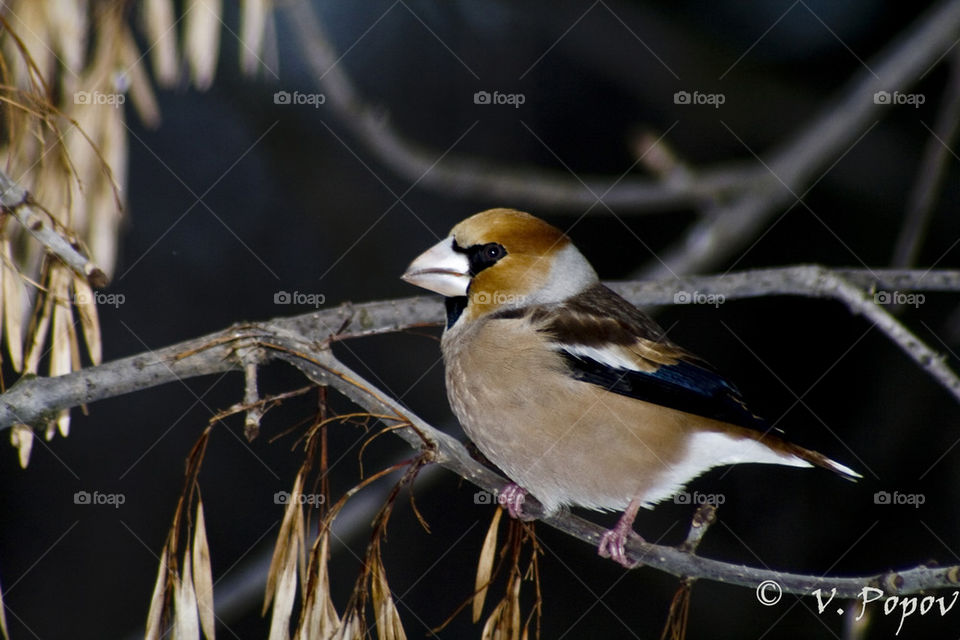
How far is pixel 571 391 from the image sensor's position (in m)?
1.35

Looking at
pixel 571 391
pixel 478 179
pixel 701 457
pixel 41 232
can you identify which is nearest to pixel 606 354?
pixel 571 391

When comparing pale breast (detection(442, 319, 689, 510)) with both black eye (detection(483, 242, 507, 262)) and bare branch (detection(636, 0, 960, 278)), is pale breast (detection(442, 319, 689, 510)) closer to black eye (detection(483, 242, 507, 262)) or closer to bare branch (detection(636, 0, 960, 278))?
black eye (detection(483, 242, 507, 262))

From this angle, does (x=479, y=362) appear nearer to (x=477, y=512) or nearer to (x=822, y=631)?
(x=477, y=512)

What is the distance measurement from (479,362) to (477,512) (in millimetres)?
632

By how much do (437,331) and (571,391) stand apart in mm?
639

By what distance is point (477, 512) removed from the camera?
1937 millimetres

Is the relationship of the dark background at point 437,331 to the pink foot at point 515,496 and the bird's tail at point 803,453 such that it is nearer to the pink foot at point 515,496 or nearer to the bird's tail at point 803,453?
the pink foot at point 515,496

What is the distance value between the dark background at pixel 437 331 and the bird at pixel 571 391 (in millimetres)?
390

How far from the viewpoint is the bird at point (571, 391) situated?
1.31 metres

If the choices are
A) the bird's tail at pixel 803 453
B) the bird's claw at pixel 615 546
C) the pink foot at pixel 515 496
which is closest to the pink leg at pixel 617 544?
the bird's claw at pixel 615 546

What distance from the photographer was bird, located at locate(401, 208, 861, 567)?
1.31 metres

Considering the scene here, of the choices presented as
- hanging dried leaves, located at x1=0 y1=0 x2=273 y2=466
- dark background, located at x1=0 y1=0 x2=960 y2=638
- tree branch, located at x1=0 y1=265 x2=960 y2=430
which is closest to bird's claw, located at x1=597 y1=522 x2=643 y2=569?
tree branch, located at x1=0 y1=265 x2=960 y2=430

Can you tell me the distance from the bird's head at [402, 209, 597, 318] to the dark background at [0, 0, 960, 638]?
423 mm

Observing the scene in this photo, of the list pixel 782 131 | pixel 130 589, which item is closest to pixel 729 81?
pixel 782 131
